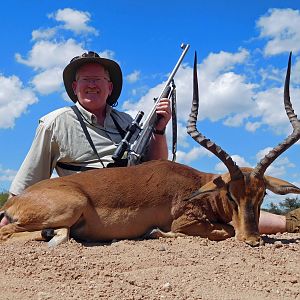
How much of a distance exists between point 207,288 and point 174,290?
0.25 meters

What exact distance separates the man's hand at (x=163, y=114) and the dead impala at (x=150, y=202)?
1.45 metres

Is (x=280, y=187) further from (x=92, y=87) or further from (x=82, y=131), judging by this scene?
(x=92, y=87)

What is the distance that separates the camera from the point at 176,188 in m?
6.99

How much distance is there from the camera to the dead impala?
6.34 m

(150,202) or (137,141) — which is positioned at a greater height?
(137,141)

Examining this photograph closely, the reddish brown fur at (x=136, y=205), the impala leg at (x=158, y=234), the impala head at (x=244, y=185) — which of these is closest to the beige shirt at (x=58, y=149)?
Answer: the reddish brown fur at (x=136, y=205)

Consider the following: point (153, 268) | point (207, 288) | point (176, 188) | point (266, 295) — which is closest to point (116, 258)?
point (153, 268)

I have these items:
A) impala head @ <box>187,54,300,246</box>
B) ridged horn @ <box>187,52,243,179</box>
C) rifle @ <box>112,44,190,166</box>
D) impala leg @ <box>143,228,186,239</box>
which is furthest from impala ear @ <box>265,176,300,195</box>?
rifle @ <box>112,44,190,166</box>

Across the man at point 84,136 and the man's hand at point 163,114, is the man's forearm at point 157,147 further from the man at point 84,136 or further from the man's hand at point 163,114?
the man's hand at point 163,114

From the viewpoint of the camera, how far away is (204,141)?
6.68 m

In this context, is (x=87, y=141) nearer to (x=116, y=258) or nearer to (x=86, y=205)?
(x=86, y=205)

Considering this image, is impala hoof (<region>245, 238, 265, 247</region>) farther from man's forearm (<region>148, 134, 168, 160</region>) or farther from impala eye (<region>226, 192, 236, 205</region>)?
man's forearm (<region>148, 134, 168, 160</region>)

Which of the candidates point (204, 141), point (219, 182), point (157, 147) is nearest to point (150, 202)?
point (219, 182)

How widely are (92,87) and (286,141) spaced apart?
3261mm
